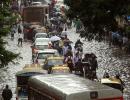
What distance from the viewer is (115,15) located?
3206cm

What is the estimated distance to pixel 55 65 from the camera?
35.2m

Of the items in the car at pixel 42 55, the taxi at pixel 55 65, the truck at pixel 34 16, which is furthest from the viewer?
the truck at pixel 34 16

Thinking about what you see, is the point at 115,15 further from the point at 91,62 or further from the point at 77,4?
the point at 91,62

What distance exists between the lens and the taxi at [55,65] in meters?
33.1

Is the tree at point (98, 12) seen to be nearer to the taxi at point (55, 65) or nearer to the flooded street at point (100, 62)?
the taxi at point (55, 65)

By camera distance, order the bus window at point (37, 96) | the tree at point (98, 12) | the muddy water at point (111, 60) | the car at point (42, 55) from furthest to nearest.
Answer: the car at point (42, 55) → the muddy water at point (111, 60) → the tree at point (98, 12) → the bus window at point (37, 96)

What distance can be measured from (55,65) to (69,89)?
1658cm

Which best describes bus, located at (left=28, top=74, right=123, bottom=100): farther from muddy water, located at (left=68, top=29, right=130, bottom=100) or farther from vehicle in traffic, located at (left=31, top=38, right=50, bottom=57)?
vehicle in traffic, located at (left=31, top=38, right=50, bottom=57)

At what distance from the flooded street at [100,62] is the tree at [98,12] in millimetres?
3508

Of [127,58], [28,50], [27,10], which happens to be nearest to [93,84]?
[127,58]

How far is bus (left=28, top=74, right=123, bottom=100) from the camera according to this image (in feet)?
59.6

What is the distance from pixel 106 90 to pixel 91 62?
17.7 m

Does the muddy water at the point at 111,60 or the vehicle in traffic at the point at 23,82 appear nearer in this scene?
the vehicle in traffic at the point at 23,82

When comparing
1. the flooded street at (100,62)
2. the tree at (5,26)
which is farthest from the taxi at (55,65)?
the tree at (5,26)
